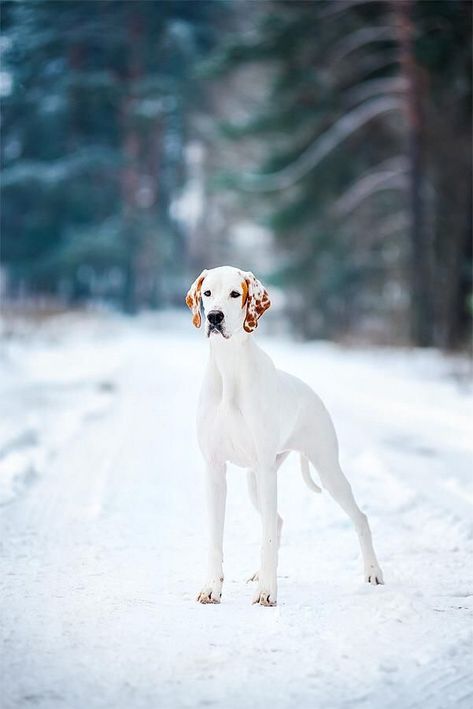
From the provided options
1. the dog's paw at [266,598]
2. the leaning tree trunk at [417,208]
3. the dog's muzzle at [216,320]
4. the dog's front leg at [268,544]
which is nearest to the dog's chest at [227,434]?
the dog's front leg at [268,544]

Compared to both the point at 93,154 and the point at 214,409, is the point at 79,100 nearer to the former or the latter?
the point at 93,154

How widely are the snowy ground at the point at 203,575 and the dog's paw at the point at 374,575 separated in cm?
7

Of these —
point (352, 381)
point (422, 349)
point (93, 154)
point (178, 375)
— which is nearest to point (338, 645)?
point (352, 381)

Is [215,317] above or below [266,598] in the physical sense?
above

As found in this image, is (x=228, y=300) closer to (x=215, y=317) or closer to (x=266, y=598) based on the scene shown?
(x=215, y=317)

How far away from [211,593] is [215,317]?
120 centimetres

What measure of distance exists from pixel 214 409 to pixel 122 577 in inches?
38.0

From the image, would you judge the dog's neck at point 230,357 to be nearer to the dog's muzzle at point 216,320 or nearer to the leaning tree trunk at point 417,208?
the dog's muzzle at point 216,320

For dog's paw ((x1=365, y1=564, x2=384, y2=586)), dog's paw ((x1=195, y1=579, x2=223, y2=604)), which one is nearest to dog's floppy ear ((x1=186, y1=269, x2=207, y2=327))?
dog's paw ((x1=195, y1=579, x2=223, y2=604))

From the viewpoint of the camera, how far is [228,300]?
3.07m

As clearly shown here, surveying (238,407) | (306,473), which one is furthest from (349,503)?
(238,407)

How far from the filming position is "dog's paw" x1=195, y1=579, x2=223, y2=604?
3139 millimetres

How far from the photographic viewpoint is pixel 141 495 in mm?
5148

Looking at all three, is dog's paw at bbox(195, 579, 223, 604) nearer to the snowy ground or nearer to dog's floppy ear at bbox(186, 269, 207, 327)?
the snowy ground
